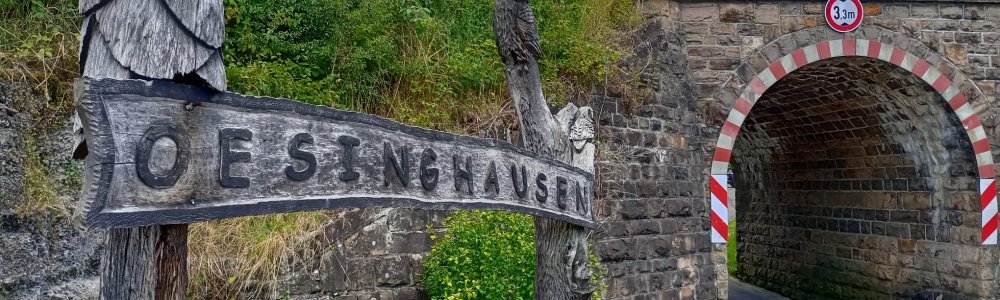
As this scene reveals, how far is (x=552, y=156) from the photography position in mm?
3590

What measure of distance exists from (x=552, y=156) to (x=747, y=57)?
6.15m

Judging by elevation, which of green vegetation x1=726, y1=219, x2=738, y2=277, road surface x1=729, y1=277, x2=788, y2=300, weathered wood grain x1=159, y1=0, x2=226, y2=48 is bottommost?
road surface x1=729, y1=277, x2=788, y2=300

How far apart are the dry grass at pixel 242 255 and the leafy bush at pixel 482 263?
767 mm

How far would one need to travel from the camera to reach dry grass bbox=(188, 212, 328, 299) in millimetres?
4520

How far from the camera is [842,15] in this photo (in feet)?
30.5

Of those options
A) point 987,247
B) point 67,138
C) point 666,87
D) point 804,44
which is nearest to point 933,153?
point 987,247

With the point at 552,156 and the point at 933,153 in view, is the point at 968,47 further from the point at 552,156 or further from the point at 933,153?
the point at 552,156

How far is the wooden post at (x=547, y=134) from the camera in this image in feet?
11.9

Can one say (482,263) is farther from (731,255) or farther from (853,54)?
(731,255)

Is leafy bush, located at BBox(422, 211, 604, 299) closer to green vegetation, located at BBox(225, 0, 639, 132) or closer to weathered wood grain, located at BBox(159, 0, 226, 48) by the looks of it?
green vegetation, located at BBox(225, 0, 639, 132)

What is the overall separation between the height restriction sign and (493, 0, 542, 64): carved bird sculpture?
6645 millimetres

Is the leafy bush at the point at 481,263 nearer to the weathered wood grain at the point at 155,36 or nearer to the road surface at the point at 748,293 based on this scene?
the weathered wood grain at the point at 155,36

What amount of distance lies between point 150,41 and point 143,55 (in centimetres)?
4

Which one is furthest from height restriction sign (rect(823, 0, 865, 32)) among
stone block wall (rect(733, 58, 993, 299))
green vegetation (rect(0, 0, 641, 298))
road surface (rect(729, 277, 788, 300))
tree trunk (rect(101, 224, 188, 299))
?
tree trunk (rect(101, 224, 188, 299))
